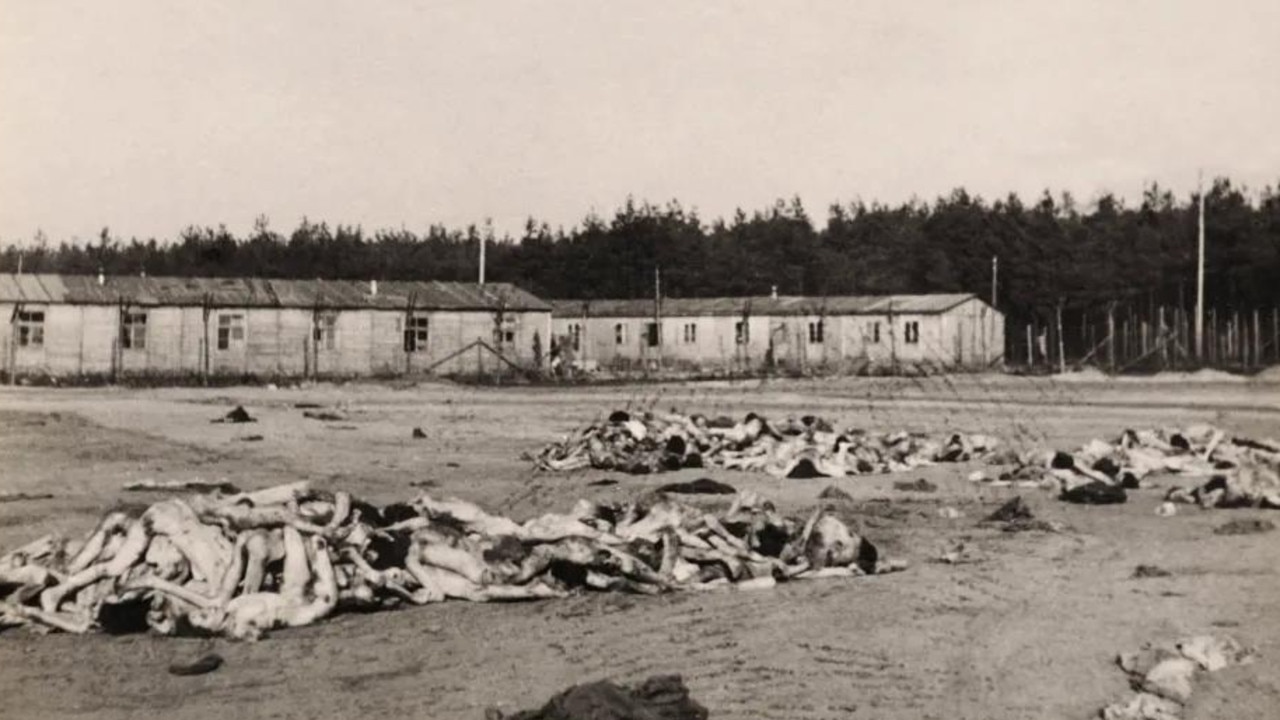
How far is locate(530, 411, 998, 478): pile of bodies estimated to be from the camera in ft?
62.2

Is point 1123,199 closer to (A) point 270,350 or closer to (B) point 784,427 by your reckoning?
(A) point 270,350

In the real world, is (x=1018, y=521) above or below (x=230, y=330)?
below

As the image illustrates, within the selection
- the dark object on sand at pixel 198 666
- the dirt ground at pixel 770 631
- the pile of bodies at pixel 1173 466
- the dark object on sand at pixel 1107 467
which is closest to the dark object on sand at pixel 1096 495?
the pile of bodies at pixel 1173 466

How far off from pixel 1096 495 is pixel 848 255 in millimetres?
68359

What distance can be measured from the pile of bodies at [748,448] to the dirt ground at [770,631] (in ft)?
2.24

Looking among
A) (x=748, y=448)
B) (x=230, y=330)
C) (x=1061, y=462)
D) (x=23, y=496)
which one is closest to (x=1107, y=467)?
(x=1061, y=462)

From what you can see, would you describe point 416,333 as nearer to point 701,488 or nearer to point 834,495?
point 701,488

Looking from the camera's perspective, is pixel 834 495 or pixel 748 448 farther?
pixel 748 448

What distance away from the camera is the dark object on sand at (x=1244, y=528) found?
12.8 metres

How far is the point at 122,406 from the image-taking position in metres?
29.9

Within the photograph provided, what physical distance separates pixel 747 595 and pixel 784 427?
11616 mm

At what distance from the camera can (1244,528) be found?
12984mm

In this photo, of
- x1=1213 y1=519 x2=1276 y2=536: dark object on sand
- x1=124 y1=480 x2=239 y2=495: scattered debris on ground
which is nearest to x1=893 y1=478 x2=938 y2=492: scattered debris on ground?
x1=1213 y1=519 x2=1276 y2=536: dark object on sand

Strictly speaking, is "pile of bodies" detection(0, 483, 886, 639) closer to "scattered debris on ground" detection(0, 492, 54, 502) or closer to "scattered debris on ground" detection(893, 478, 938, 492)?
"scattered debris on ground" detection(0, 492, 54, 502)
